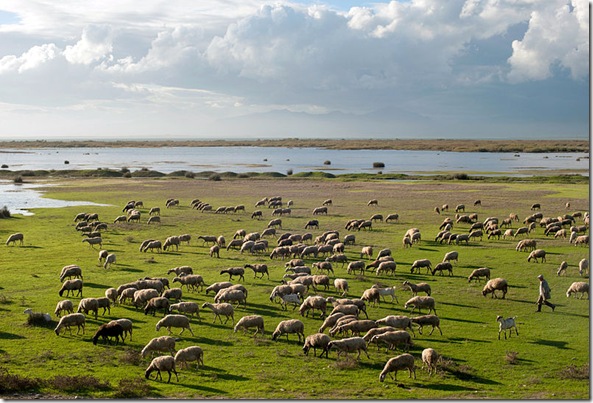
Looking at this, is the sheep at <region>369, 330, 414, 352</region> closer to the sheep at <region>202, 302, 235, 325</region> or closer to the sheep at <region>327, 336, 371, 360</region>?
the sheep at <region>327, 336, 371, 360</region>

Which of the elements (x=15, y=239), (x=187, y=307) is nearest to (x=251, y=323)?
(x=187, y=307)

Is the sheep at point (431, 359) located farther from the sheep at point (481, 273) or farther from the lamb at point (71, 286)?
the lamb at point (71, 286)

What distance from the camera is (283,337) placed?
19250 mm

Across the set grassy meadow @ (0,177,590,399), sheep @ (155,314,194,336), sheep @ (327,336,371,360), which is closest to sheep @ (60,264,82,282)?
grassy meadow @ (0,177,590,399)

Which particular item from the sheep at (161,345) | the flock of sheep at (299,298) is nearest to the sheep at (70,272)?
the flock of sheep at (299,298)

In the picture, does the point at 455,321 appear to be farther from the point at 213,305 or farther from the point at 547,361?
the point at 213,305

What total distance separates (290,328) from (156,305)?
571cm

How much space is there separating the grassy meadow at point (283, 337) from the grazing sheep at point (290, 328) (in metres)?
0.26

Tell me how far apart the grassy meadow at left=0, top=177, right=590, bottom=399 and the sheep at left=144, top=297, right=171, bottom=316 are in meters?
0.48

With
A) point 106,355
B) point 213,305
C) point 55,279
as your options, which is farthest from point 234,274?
point 106,355

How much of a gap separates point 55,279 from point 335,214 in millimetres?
27788

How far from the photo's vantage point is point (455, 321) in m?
20.6

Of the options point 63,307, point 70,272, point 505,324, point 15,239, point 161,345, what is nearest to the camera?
point 161,345

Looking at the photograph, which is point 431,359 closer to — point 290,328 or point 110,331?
point 290,328
